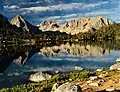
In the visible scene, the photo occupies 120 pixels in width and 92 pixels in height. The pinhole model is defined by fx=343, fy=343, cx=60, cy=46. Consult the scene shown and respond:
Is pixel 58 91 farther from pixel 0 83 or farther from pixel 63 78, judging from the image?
pixel 0 83

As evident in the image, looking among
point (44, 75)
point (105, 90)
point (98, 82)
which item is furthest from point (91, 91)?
point (44, 75)

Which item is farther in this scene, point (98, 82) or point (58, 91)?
point (98, 82)

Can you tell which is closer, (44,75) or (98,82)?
(98,82)

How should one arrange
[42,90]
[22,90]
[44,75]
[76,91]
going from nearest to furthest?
[76,91] < [42,90] < [22,90] < [44,75]

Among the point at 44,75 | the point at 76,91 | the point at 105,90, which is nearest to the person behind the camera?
the point at 76,91

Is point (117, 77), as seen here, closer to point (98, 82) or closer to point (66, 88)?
point (98, 82)

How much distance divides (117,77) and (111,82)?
3.09m

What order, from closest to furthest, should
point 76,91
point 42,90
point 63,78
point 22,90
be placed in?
point 76,91 → point 42,90 → point 22,90 → point 63,78

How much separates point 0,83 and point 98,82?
23.3m

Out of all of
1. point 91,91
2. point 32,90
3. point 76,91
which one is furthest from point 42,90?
point 76,91

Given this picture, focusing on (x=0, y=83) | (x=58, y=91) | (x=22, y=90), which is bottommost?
(x=0, y=83)

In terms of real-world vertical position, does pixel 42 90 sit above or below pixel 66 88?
below

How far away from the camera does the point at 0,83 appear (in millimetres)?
55250

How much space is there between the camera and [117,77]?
38969 mm
